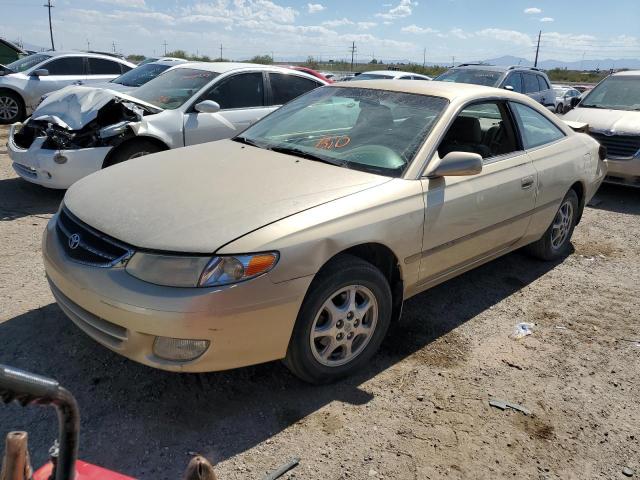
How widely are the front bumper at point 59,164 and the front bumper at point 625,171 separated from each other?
6.65m

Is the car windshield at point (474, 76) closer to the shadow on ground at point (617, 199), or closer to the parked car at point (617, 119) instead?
the parked car at point (617, 119)

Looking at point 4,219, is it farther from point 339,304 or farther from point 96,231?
point 339,304

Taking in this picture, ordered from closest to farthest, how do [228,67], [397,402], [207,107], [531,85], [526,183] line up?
[397,402] → [526,183] → [207,107] → [228,67] → [531,85]

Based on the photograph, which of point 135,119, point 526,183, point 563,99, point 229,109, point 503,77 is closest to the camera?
point 526,183

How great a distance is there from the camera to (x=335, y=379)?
302cm

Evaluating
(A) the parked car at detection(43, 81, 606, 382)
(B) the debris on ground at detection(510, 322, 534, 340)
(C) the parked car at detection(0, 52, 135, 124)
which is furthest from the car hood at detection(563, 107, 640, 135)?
(C) the parked car at detection(0, 52, 135, 124)

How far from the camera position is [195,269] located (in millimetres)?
2457

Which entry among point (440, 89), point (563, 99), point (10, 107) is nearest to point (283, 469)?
point (440, 89)

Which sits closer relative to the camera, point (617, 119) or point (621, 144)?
point (621, 144)

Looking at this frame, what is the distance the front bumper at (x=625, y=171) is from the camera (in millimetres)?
7430

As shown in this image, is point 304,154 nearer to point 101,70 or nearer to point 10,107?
point 10,107

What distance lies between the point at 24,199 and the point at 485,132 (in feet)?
16.5

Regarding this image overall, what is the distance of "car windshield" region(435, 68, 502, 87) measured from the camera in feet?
36.3

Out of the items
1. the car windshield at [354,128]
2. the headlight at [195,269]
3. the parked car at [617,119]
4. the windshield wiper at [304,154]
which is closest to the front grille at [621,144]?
the parked car at [617,119]
